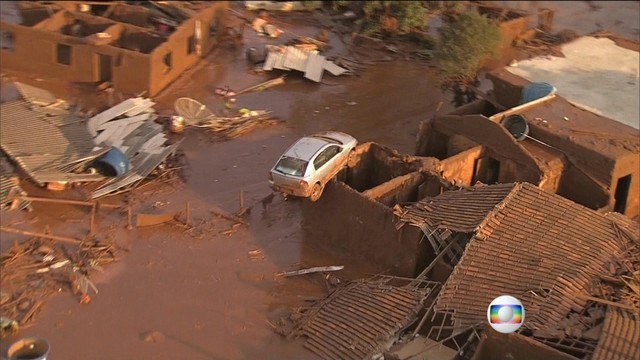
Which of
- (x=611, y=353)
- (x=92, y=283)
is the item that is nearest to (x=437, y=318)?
(x=611, y=353)

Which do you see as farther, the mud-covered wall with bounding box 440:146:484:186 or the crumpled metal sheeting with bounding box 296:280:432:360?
the mud-covered wall with bounding box 440:146:484:186

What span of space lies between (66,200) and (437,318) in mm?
9344

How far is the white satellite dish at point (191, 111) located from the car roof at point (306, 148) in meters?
5.82

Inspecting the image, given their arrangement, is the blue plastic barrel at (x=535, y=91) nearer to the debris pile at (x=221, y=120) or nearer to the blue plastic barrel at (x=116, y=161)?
the debris pile at (x=221, y=120)

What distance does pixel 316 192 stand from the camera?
18922mm

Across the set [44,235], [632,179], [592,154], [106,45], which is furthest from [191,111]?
[632,179]

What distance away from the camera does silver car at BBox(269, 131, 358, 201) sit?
61.9 feet

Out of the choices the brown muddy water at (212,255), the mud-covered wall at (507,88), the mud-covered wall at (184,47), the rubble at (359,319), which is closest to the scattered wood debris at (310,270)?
the brown muddy water at (212,255)

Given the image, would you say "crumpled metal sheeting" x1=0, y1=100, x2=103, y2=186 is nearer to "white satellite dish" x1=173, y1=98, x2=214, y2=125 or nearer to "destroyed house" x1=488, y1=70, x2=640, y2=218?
"white satellite dish" x1=173, y1=98, x2=214, y2=125

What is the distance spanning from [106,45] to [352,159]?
10056 millimetres

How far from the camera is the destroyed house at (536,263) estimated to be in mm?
14812

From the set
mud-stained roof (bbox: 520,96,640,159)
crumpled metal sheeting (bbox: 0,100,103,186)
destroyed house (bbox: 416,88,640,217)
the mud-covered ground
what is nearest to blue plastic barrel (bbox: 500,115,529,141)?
destroyed house (bbox: 416,88,640,217)

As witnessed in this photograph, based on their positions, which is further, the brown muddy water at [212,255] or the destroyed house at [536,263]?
the brown muddy water at [212,255]

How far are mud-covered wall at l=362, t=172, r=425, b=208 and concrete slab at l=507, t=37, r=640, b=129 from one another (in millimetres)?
5991
